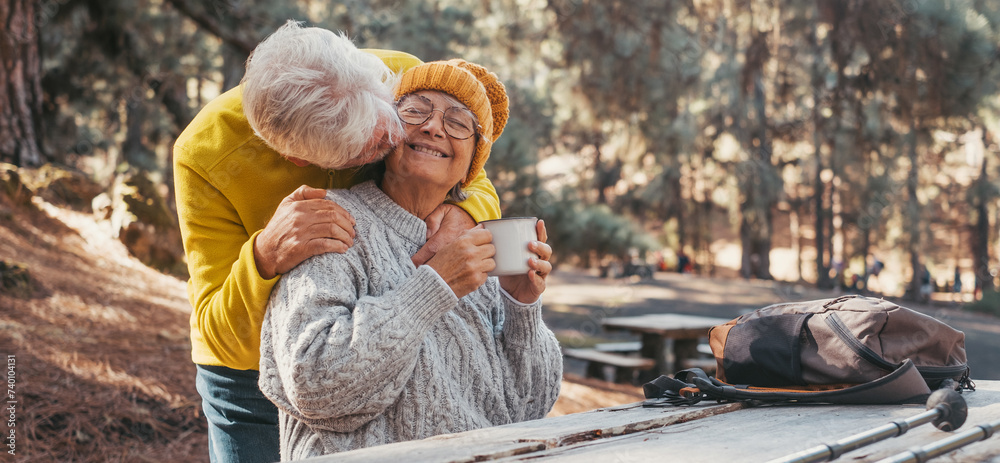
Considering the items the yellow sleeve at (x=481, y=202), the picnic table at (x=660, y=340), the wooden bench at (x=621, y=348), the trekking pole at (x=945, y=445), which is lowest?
the wooden bench at (x=621, y=348)

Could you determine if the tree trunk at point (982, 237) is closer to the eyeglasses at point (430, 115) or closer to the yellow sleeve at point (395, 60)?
the yellow sleeve at point (395, 60)

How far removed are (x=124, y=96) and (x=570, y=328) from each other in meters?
6.66

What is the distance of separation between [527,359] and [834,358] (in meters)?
0.63

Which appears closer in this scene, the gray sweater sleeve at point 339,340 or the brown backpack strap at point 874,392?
the gray sweater sleeve at point 339,340

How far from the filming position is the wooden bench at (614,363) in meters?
6.15

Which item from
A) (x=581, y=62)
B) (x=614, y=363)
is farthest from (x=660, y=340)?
(x=581, y=62)

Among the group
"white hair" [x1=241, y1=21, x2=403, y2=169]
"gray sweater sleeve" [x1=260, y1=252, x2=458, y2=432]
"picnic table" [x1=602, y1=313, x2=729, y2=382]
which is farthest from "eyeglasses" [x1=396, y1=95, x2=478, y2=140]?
"picnic table" [x1=602, y1=313, x2=729, y2=382]

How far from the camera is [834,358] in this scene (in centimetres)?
143

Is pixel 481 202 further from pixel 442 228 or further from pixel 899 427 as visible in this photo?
pixel 899 427

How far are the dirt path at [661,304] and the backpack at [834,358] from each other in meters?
6.06

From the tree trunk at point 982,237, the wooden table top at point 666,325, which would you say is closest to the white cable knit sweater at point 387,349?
the wooden table top at point 666,325

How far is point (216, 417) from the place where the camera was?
1.90 metres

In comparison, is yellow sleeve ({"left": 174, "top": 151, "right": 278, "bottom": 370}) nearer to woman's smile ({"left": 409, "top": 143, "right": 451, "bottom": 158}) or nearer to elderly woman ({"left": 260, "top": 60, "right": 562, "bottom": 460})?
elderly woman ({"left": 260, "top": 60, "right": 562, "bottom": 460})

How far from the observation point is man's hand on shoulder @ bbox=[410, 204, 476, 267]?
1574mm
